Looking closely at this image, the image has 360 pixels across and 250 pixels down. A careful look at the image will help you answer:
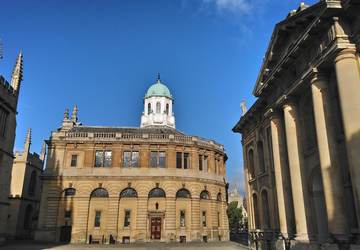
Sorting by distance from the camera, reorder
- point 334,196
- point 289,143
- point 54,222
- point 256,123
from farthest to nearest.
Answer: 1. point 54,222
2. point 256,123
3. point 289,143
4. point 334,196

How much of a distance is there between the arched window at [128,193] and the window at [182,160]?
6525 mm

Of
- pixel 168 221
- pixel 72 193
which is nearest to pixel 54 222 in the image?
pixel 72 193

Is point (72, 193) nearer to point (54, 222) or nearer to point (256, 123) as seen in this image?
point (54, 222)

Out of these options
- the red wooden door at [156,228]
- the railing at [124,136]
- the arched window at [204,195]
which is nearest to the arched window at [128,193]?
the red wooden door at [156,228]

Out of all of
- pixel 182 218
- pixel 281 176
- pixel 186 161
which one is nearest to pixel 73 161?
pixel 186 161

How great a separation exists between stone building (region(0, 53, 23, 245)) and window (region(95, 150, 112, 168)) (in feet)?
40.6

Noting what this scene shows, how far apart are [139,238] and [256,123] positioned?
20.7m

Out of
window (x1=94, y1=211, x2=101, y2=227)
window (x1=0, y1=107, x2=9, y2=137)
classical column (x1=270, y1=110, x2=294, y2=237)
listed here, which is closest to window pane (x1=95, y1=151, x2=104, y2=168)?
window (x1=94, y1=211, x2=101, y2=227)

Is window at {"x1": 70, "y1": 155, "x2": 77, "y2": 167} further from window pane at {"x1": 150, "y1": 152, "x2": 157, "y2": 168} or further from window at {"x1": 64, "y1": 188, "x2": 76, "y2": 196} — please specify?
window pane at {"x1": 150, "y1": 152, "x2": 157, "y2": 168}

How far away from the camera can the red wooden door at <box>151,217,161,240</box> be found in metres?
38.2

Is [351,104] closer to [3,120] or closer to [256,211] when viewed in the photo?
[256,211]

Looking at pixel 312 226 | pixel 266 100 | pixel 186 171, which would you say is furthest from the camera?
pixel 186 171

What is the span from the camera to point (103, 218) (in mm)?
38031

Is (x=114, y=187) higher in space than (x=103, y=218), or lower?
higher
